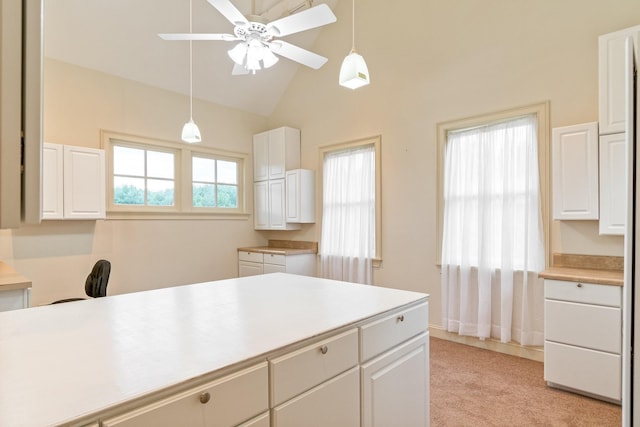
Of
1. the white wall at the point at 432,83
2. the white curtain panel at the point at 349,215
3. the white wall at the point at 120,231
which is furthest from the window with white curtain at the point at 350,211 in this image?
the white wall at the point at 120,231

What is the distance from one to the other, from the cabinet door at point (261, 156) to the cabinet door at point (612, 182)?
159 inches

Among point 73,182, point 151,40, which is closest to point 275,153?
point 151,40

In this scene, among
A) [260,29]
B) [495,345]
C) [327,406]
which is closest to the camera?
[327,406]

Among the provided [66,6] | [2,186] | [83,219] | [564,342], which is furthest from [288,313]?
[66,6]

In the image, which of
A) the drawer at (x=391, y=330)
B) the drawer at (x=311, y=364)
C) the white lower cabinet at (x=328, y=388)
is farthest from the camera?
the drawer at (x=391, y=330)

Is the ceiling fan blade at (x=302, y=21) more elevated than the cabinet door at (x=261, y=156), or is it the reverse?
the ceiling fan blade at (x=302, y=21)

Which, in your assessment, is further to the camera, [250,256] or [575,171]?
[250,256]

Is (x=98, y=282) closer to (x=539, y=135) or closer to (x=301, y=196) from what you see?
(x=301, y=196)

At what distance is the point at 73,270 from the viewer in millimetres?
3703

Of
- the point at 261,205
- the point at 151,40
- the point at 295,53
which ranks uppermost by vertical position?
the point at 151,40

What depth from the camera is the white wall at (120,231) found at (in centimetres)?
353

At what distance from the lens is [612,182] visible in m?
2.52

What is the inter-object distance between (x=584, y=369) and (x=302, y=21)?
3091mm

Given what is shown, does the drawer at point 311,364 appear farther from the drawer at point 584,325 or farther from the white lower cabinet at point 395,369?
the drawer at point 584,325
